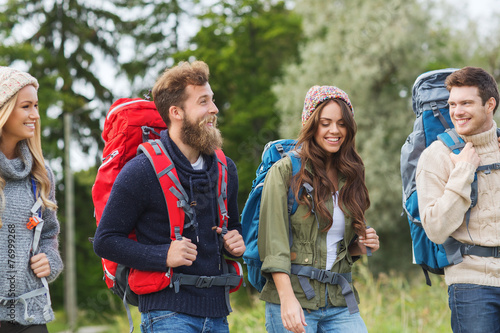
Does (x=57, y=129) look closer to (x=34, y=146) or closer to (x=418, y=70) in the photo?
(x=418, y=70)

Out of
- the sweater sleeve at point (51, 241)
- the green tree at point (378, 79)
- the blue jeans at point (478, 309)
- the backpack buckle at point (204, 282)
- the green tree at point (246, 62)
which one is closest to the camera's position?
the backpack buckle at point (204, 282)

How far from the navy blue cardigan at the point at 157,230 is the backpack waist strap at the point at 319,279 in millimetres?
518

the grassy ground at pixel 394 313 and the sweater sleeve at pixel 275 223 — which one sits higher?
the sweater sleeve at pixel 275 223

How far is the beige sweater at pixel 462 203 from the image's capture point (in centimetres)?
368

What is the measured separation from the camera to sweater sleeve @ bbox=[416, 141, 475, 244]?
12.0 feet

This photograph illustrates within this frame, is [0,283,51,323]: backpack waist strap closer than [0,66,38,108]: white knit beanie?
Yes

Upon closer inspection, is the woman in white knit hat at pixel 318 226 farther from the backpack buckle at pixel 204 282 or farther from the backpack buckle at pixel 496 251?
the backpack buckle at pixel 496 251

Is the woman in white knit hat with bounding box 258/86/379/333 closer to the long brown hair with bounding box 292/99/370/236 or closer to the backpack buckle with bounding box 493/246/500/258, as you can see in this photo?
the long brown hair with bounding box 292/99/370/236

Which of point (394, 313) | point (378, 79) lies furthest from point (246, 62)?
point (394, 313)

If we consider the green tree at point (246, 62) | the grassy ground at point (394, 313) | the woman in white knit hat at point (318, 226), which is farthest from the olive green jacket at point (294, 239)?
the green tree at point (246, 62)

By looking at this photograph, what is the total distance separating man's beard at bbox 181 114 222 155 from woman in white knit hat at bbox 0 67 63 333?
37.1 inches

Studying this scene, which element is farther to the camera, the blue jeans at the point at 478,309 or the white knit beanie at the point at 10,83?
the blue jeans at the point at 478,309

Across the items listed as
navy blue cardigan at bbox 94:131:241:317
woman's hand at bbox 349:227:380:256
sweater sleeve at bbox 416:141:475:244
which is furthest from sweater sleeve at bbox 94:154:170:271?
sweater sleeve at bbox 416:141:475:244

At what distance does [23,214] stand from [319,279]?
5.87 ft
